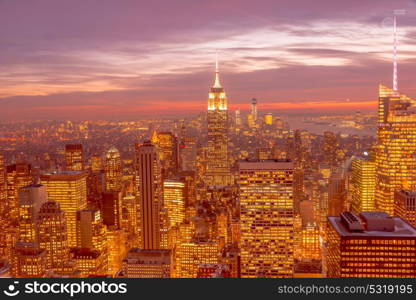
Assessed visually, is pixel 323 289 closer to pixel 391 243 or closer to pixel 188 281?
pixel 188 281

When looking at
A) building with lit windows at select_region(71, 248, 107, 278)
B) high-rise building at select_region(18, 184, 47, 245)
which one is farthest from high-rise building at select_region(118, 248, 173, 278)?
high-rise building at select_region(18, 184, 47, 245)

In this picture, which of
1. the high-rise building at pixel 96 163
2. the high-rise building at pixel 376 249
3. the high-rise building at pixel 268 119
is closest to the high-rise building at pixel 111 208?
the high-rise building at pixel 96 163

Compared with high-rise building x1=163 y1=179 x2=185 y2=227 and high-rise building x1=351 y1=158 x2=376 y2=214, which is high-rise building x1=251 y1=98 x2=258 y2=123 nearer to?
high-rise building x1=351 y1=158 x2=376 y2=214

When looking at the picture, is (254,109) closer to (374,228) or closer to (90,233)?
(374,228)

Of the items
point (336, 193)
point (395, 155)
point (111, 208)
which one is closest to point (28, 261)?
point (111, 208)

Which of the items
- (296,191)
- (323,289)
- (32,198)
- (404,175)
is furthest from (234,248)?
(323,289)

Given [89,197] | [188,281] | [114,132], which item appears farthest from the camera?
[89,197]
